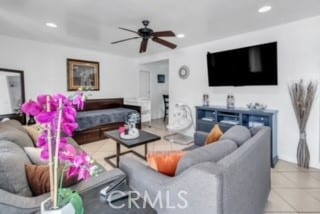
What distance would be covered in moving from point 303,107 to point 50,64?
5548 millimetres

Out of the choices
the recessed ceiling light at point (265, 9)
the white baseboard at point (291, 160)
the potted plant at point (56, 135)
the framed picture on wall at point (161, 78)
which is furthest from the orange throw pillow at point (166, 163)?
the framed picture on wall at point (161, 78)

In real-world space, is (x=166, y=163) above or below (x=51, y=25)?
below

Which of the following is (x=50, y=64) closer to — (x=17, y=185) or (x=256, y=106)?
(x=17, y=185)

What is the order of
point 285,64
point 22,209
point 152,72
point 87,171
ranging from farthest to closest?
point 152,72, point 285,64, point 22,209, point 87,171

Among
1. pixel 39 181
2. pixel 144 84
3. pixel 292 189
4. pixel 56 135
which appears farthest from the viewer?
pixel 144 84

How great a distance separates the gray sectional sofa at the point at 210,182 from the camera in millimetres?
938

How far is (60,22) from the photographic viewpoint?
10.5ft

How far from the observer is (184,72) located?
5.00m

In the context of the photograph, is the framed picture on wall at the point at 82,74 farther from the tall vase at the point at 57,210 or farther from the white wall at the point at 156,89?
the tall vase at the point at 57,210

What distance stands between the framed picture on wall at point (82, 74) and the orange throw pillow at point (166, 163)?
4196 mm

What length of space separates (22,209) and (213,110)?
3.63 metres

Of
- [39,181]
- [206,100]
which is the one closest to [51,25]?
[39,181]

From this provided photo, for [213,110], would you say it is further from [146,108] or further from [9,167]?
[9,167]

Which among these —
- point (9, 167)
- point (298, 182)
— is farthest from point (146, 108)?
point (9, 167)
